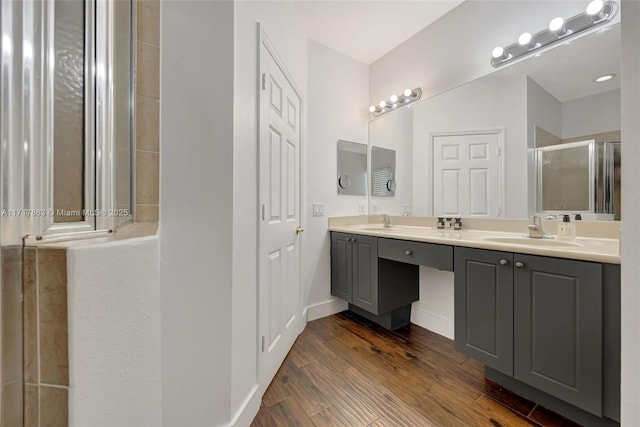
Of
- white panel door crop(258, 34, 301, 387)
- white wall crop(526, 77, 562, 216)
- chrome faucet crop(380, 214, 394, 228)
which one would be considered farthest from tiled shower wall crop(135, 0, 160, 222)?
white wall crop(526, 77, 562, 216)

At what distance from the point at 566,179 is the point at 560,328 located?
93 cm

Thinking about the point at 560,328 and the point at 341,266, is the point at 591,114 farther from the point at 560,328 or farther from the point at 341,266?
the point at 341,266

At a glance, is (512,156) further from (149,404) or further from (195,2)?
(149,404)

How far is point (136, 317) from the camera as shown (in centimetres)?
45

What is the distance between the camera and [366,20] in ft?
6.80

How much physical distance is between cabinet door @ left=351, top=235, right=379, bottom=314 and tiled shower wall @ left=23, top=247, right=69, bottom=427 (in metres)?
1.75

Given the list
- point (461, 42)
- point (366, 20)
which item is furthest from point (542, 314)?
point (366, 20)

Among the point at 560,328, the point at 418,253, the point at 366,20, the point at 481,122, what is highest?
the point at 366,20

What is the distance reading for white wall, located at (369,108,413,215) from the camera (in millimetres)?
2312

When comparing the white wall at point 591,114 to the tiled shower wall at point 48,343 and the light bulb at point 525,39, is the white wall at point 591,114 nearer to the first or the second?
the light bulb at point 525,39

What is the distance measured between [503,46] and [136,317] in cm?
241

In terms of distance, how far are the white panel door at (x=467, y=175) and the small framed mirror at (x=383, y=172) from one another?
1.45ft

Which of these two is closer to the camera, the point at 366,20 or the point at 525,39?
the point at 525,39

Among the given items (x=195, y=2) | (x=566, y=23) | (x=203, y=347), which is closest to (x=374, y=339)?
(x=203, y=347)
